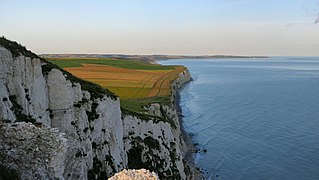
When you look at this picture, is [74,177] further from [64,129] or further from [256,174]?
[256,174]

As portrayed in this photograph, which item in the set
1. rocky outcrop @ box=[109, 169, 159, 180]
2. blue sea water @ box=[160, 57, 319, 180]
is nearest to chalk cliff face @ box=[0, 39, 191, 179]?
rocky outcrop @ box=[109, 169, 159, 180]

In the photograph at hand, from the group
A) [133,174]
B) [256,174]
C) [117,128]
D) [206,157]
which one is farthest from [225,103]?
[133,174]

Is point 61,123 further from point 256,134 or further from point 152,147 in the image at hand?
point 256,134

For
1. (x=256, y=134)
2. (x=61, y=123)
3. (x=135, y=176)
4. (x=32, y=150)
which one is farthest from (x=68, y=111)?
(x=256, y=134)

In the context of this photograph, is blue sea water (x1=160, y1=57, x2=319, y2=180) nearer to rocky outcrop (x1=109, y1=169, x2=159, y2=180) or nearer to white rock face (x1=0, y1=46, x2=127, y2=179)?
white rock face (x1=0, y1=46, x2=127, y2=179)

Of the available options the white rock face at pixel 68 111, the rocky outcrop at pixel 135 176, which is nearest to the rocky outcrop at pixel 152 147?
the white rock face at pixel 68 111

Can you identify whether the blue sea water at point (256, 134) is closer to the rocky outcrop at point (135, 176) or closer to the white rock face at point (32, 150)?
the white rock face at point (32, 150)

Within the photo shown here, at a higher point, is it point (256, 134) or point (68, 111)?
point (68, 111)

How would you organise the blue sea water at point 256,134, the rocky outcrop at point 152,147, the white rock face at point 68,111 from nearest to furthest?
the white rock face at point 68,111, the rocky outcrop at point 152,147, the blue sea water at point 256,134

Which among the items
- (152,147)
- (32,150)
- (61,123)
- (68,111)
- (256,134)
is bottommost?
(256,134)

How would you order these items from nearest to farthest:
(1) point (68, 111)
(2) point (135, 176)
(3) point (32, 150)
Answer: (2) point (135, 176)
(3) point (32, 150)
(1) point (68, 111)
